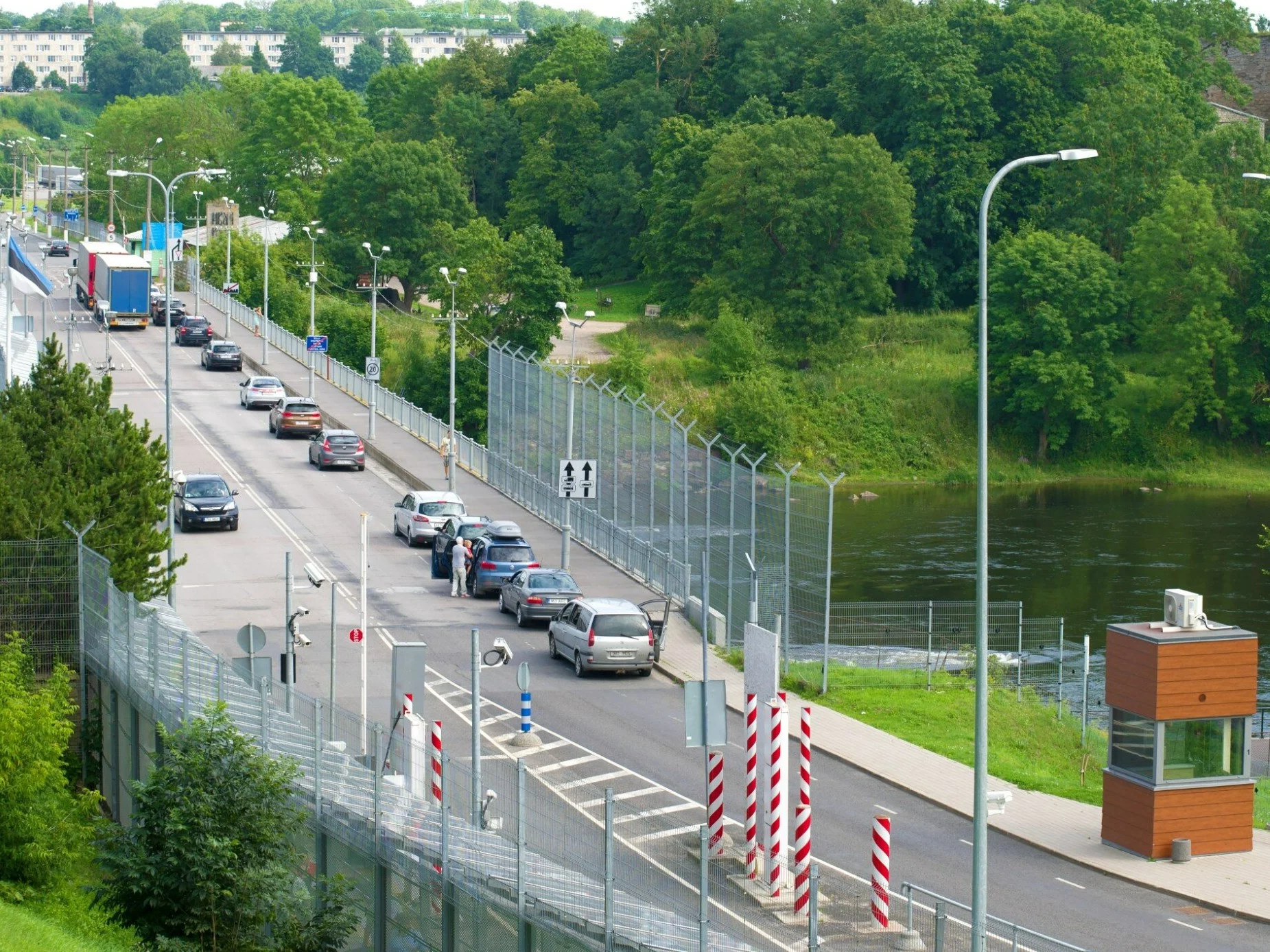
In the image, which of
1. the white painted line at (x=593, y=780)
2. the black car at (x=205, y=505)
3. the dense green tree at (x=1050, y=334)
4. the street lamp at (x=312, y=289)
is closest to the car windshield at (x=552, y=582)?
the white painted line at (x=593, y=780)

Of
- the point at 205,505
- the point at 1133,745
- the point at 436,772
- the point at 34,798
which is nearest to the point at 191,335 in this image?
the point at 205,505

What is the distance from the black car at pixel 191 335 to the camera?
285 feet

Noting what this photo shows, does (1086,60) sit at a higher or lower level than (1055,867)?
higher

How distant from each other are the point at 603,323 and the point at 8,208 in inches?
4169

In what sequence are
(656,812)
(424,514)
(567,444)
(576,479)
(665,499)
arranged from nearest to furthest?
(656,812) < (576,479) < (665,499) < (424,514) < (567,444)

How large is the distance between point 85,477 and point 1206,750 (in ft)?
60.1

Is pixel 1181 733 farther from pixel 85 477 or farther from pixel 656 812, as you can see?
pixel 85 477

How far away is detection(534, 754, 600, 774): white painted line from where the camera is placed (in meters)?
27.9

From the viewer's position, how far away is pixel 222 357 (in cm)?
8031

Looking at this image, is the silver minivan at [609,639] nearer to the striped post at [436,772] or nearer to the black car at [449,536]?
the black car at [449,536]

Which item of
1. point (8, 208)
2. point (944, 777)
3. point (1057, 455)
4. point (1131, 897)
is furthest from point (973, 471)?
point (8, 208)

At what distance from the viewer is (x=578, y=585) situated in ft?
138

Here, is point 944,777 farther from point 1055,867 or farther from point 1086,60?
point 1086,60

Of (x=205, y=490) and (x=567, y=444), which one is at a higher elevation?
(x=567, y=444)
